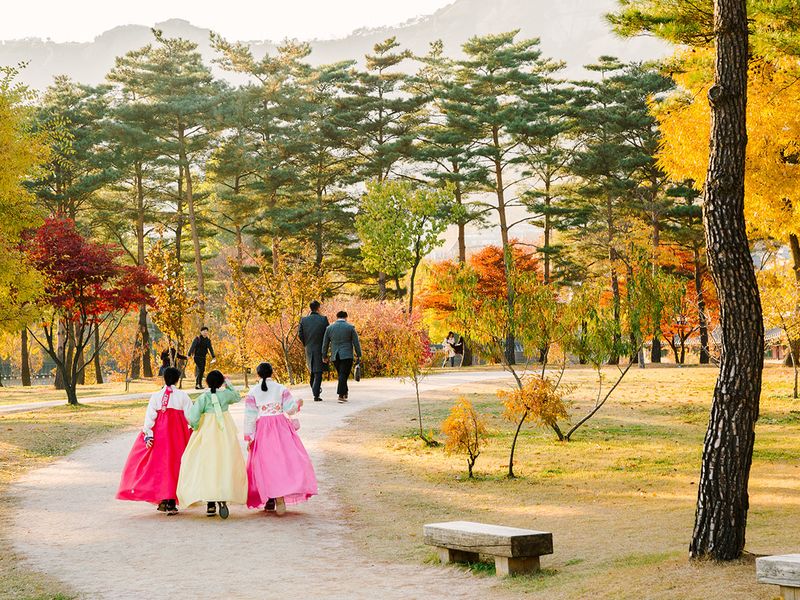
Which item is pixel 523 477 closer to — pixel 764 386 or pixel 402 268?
pixel 764 386

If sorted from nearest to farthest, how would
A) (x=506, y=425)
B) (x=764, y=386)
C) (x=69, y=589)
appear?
(x=69, y=589), (x=506, y=425), (x=764, y=386)

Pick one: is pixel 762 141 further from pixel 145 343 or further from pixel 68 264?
pixel 145 343

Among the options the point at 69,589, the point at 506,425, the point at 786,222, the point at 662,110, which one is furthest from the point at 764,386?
the point at 69,589

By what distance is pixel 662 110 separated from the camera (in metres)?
19.6

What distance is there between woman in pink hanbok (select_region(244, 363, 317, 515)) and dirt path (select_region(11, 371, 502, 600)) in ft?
0.74

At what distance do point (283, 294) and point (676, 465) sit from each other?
58.3ft

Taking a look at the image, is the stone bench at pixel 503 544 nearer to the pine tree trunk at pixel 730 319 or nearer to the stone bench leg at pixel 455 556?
the stone bench leg at pixel 455 556

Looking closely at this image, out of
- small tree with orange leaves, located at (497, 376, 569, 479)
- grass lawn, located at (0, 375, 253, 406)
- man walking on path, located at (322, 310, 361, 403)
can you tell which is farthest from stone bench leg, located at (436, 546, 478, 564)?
grass lawn, located at (0, 375, 253, 406)

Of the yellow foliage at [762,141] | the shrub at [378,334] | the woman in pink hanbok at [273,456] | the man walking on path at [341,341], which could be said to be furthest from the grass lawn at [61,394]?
the woman in pink hanbok at [273,456]

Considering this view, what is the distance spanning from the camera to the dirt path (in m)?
6.99

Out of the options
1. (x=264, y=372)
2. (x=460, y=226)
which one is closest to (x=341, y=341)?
(x=264, y=372)

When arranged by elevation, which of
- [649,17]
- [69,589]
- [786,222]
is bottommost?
[69,589]

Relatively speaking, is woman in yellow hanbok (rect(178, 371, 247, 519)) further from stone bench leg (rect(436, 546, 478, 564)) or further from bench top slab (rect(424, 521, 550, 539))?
stone bench leg (rect(436, 546, 478, 564))

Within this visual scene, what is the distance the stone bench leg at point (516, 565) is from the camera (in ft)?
23.7
